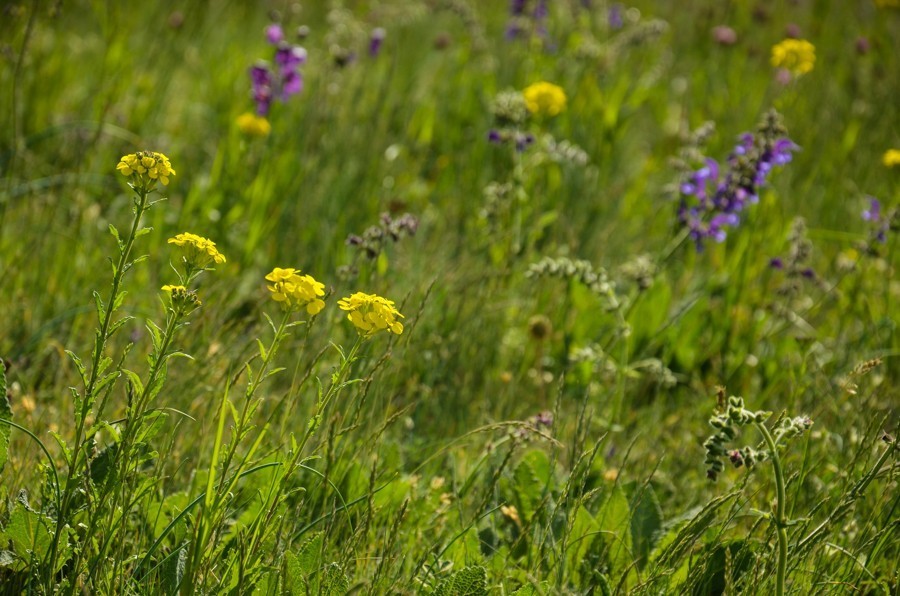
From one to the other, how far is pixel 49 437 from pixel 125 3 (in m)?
4.46

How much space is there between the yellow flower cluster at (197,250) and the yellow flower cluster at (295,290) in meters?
0.09

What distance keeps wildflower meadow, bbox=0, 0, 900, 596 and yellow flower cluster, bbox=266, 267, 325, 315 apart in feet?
0.03

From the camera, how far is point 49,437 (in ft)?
6.69

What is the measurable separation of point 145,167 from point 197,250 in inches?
6.2

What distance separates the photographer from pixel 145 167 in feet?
4.65

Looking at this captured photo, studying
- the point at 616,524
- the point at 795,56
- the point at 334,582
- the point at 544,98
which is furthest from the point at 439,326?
the point at 795,56

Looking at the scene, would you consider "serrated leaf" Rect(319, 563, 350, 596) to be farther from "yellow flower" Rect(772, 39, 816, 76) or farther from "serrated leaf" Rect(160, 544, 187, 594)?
"yellow flower" Rect(772, 39, 816, 76)

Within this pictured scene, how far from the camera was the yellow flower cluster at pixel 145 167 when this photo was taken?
1.39m

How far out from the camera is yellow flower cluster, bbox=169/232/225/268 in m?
1.37

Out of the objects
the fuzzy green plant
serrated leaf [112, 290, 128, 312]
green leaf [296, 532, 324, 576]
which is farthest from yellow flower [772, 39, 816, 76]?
serrated leaf [112, 290, 128, 312]

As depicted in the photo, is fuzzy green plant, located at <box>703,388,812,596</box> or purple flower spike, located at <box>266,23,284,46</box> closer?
fuzzy green plant, located at <box>703,388,812,596</box>

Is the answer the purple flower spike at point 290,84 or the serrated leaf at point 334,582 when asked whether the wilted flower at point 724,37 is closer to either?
the purple flower spike at point 290,84

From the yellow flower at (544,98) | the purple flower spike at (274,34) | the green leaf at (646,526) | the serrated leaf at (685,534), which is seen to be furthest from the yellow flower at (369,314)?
the purple flower spike at (274,34)

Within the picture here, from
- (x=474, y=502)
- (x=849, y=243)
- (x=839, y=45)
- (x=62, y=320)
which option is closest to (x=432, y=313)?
(x=474, y=502)
